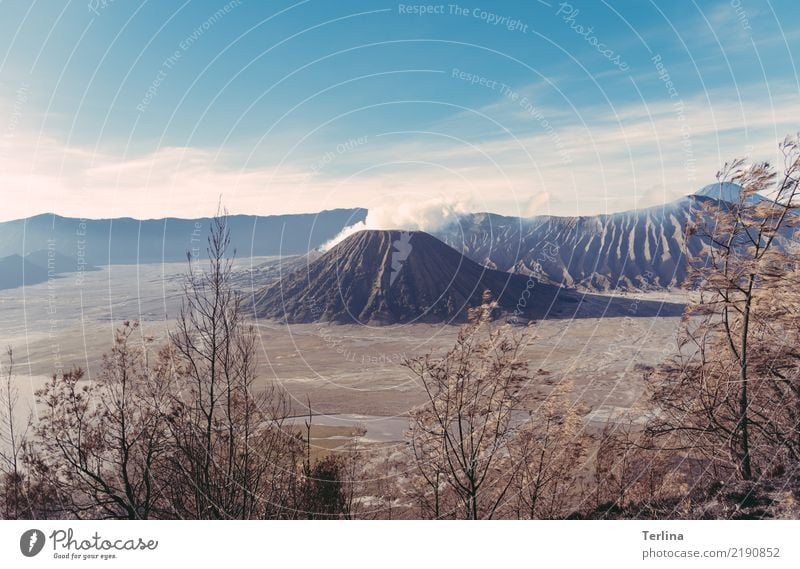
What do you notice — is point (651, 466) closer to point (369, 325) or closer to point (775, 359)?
A: point (775, 359)

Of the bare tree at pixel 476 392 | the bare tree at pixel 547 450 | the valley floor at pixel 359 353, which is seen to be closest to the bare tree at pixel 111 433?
the bare tree at pixel 476 392

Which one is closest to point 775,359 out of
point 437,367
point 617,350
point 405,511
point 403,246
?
point 437,367

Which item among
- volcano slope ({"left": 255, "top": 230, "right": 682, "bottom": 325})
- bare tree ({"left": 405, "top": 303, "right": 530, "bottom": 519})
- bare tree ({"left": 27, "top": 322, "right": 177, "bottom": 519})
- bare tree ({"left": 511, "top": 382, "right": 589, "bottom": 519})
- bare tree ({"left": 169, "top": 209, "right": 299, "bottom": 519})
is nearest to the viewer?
bare tree ({"left": 169, "top": 209, "right": 299, "bottom": 519})

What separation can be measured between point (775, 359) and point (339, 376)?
57.0 meters

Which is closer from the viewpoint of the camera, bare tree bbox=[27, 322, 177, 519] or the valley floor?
bare tree bbox=[27, 322, 177, 519]

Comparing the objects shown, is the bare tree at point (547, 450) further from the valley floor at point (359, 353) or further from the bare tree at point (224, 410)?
the valley floor at point (359, 353)

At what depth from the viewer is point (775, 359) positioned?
920 centimetres

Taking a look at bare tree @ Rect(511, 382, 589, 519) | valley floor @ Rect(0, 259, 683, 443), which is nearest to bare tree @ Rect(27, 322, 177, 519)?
bare tree @ Rect(511, 382, 589, 519)

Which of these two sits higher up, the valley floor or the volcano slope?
the volcano slope

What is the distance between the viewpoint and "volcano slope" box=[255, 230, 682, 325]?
364 feet

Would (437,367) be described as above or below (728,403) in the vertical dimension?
above

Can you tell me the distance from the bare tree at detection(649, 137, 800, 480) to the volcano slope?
3566 inches

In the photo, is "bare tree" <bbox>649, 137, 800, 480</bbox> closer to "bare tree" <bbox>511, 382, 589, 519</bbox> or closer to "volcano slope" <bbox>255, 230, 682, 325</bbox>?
"bare tree" <bbox>511, 382, 589, 519</bbox>

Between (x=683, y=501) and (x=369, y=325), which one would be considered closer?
(x=683, y=501)
